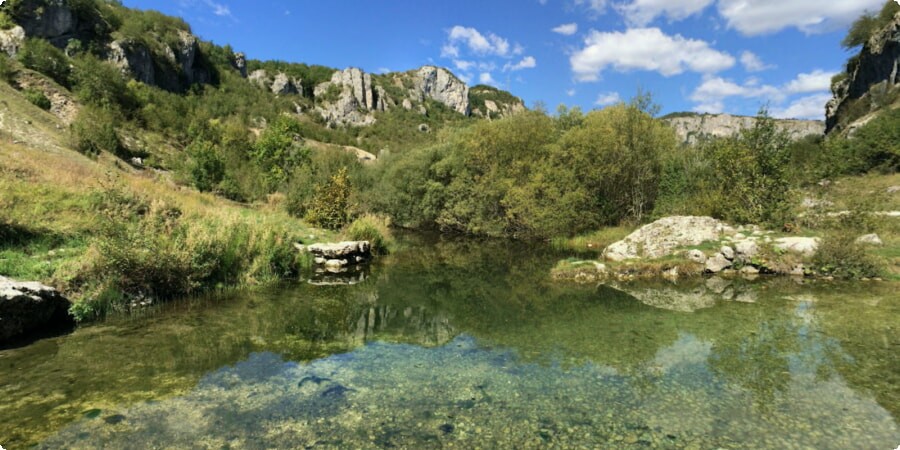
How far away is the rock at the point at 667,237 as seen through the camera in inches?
894

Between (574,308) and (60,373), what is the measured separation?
13.6 meters

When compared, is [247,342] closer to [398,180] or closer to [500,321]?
[500,321]

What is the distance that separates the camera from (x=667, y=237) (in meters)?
23.2

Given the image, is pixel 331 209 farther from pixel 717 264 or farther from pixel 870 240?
pixel 870 240

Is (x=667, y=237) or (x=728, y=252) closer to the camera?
(x=728, y=252)

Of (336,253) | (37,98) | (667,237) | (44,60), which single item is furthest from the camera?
(44,60)

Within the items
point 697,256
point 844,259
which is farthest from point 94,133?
point 844,259

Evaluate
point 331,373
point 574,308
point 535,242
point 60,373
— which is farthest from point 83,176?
point 535,242

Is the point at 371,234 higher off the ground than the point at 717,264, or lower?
higher

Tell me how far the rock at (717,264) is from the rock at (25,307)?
80.5 feet

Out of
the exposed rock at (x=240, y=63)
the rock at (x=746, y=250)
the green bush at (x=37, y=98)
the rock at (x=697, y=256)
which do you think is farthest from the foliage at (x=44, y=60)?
the exposed rock at (x=240, y=63)

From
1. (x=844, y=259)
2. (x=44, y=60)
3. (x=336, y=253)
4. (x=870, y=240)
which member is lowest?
(x=336, y=253)

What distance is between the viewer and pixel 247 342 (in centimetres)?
1081

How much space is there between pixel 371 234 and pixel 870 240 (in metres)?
25.7
